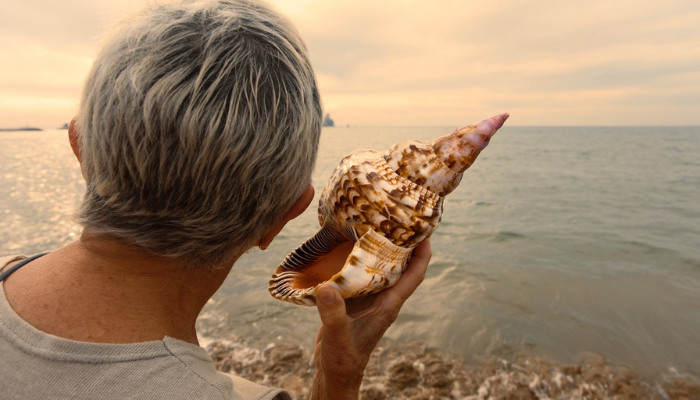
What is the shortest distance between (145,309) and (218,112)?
665mm

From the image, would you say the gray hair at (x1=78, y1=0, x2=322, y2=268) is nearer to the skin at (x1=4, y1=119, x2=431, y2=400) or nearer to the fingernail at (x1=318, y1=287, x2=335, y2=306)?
the skin at (x1=4, y1=119, x2=431, y2=400)

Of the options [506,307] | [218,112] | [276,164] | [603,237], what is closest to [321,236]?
[276,164]

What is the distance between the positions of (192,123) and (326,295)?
2.70ft

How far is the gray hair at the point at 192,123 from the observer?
3.23 ft

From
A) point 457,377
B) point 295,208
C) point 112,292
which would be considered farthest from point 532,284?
point 112,292

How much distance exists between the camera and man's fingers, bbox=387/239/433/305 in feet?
6.38

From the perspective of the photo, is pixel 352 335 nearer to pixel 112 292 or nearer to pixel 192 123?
pixel 112 292

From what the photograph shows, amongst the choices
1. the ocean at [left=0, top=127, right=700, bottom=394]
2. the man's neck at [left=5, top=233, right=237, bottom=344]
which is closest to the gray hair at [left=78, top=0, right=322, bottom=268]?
the man's neck at [left=5, top=233, right=237, bottom=344]

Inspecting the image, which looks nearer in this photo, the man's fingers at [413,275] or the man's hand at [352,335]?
the man's hand at [352,335]

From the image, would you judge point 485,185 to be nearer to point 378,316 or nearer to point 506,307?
point 506,307

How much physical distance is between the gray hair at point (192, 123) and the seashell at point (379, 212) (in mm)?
713

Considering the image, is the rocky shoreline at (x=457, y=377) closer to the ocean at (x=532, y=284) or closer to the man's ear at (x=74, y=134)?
the ocean at (x=532, y=284)

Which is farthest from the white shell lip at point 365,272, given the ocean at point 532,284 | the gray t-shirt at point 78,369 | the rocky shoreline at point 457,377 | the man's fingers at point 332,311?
the rocky shoreline at point 457,377

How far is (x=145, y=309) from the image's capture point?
1211 millimetres
